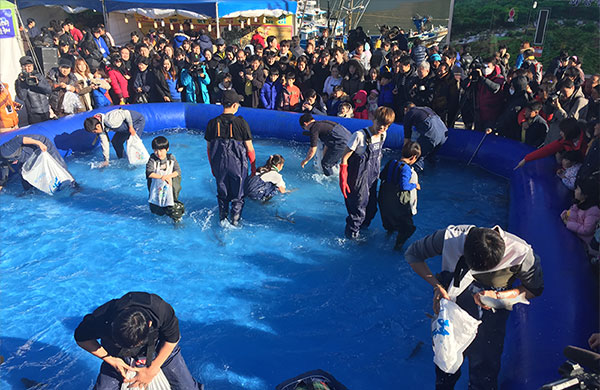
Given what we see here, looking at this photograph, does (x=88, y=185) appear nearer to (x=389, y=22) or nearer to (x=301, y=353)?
(x=301, y=353)

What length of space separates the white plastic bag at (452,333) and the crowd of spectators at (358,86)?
356cm

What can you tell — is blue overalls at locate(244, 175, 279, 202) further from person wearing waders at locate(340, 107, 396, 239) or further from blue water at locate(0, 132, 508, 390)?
person wearing waders at locate(340, 107, 396, 239)

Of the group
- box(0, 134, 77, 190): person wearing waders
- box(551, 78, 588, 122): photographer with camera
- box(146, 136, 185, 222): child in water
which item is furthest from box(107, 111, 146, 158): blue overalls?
box(551, 78, 588, 122): photographer with camera

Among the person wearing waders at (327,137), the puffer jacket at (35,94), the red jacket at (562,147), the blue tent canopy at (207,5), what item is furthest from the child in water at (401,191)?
the blue tent canopy at (207,5)

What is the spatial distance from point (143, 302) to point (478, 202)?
199 inches

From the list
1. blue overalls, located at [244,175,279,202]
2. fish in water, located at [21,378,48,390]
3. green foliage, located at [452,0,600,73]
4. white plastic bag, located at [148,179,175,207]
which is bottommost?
fish in water, located at [21,378,48,390]

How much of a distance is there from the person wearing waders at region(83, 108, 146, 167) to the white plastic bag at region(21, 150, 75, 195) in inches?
33.7

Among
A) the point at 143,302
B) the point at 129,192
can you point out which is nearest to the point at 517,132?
the point at 129,192

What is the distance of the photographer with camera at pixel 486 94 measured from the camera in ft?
24.5

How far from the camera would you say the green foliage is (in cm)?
1142

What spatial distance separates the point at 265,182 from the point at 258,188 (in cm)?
12

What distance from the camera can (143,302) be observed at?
2.59m

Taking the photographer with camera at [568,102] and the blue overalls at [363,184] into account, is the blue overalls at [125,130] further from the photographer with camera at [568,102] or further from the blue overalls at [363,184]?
the photographer with camera at [568,102]

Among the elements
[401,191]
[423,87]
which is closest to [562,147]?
[401,191]
